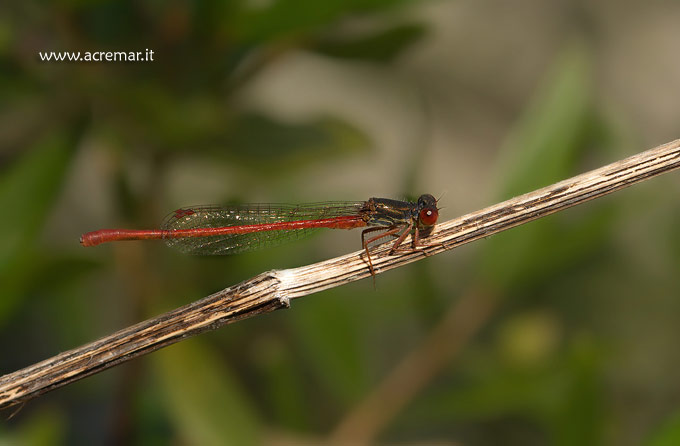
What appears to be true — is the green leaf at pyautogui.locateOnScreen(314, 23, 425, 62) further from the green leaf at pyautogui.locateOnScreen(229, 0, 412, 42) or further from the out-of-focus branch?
the out-of-focus branch

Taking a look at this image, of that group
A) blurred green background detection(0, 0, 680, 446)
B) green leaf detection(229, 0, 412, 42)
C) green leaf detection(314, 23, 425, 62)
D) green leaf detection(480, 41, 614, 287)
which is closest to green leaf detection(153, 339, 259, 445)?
blurred green background detection(0, 0, 680, 446)

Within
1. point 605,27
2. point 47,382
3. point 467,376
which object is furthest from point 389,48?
point 605,27

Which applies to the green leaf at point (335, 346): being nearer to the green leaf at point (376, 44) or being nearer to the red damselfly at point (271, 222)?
the red damselfly at point (271, 222)

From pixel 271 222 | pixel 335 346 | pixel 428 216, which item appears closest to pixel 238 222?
pixel 271 222

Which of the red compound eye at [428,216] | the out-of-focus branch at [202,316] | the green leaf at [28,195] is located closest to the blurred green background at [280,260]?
the green leaf at [28,195]

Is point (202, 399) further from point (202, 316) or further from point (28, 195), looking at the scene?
point (28, 195)
